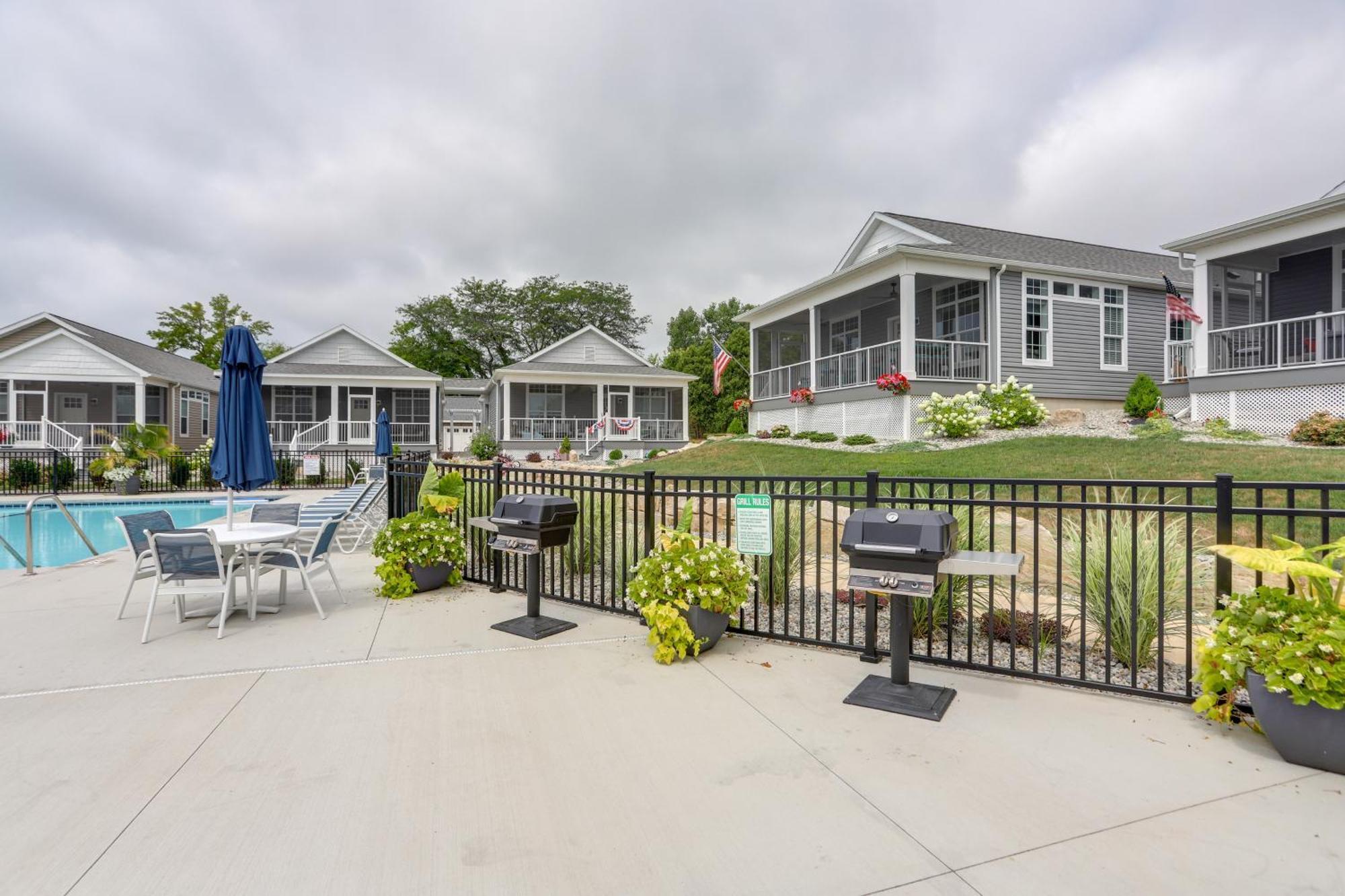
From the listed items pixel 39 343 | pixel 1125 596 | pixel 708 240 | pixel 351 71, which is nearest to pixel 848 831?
pixel 1125 596

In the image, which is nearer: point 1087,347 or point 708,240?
point 1087,347

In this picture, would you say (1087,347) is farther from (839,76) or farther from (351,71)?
(351,71)

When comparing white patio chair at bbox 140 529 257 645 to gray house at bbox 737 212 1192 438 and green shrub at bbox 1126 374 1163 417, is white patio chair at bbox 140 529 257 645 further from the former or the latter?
green shrub at bbox 1126 374 1163 417

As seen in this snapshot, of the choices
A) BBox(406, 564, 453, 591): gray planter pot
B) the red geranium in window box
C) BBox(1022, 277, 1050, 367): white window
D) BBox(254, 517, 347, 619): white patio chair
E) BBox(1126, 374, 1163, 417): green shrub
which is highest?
BBox(1022, 277, 1050, 367): white window

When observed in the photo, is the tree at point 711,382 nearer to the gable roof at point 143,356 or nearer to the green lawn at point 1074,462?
the green lawn at point 1074,462

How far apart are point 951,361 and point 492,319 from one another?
115ft

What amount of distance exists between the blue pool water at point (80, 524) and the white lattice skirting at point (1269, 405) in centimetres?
1952

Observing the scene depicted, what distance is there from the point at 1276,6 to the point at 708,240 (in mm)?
24790

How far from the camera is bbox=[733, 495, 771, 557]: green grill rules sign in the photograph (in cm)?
416

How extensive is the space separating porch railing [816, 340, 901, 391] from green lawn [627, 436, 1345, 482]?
3.31m

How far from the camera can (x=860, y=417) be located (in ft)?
53.7

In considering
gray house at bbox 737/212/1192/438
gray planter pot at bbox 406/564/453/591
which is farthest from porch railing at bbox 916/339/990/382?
gray planter pot at bbox 406/564/453/591

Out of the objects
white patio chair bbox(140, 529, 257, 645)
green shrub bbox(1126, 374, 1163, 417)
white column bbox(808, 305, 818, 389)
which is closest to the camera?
white patio chair bbox(140, 529, 257, 645)

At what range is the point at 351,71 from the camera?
998 cm
